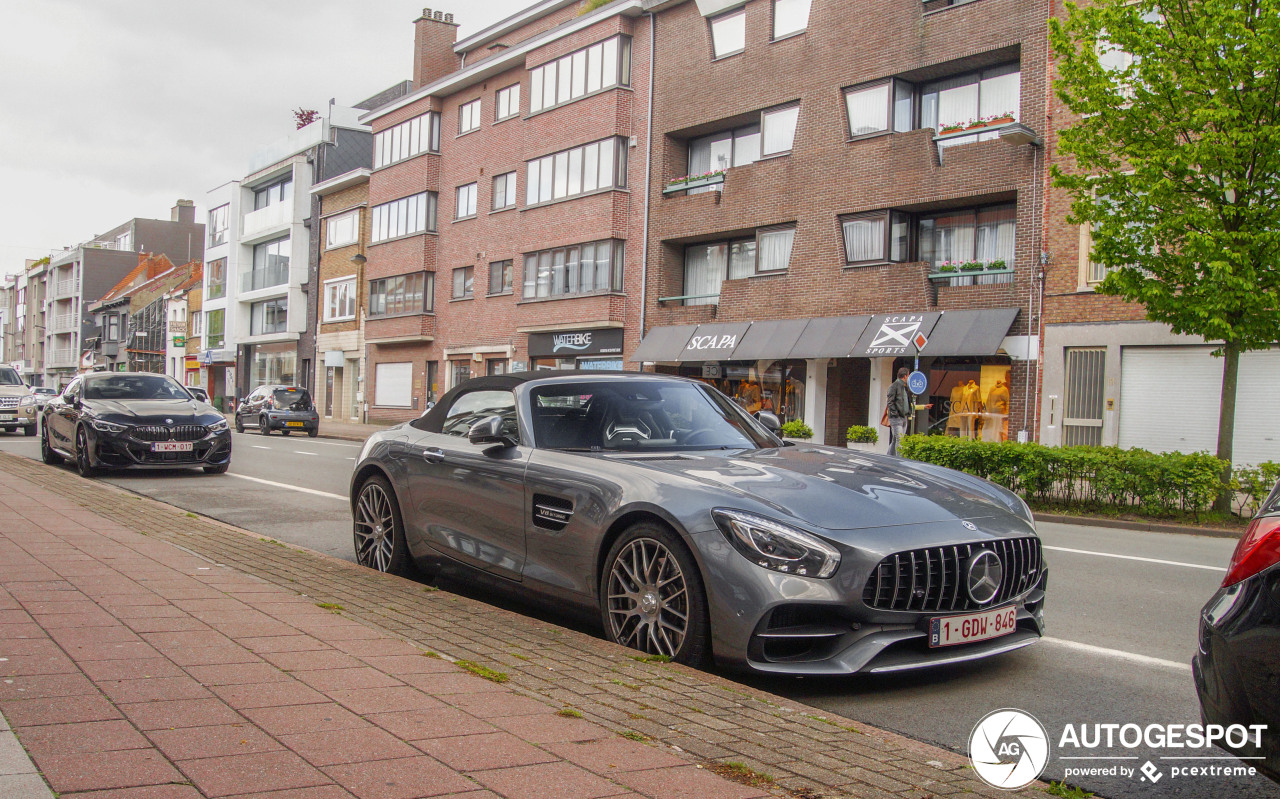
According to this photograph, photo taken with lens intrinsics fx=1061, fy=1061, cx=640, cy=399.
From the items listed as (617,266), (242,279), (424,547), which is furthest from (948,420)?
(242,279)

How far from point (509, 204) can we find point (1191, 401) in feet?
80.2

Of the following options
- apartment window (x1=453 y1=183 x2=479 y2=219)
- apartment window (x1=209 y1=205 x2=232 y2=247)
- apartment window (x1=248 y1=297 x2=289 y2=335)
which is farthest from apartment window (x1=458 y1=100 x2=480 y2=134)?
apartment window (x1=209 y1=205 x2=232 y2=247)

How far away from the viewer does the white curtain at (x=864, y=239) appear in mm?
24875

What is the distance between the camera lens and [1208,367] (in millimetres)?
20016

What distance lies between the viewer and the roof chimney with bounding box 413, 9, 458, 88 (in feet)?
146

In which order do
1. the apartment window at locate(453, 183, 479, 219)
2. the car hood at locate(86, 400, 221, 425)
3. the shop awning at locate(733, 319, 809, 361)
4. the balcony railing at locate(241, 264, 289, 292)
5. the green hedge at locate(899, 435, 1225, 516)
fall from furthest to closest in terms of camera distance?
the balcony railing at locate(241, 264, 289, 292) → the apartment window at locate(453, 183, 479, 219) → the shop awning at locate(733, 319, 809, 361) → the car hood at locate(86, 400, 221, 425) → the green hedge at locate(899, 435, 1225, 516)

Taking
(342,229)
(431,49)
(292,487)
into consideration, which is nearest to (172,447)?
(292,487)

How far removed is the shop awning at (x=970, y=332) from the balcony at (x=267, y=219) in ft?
138

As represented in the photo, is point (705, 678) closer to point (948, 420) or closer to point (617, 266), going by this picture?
point (948, 420)

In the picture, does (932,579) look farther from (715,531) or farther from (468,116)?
Answer: (468,116)

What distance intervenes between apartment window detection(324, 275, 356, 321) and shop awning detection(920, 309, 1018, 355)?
106 ft

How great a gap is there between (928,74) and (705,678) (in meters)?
22.8

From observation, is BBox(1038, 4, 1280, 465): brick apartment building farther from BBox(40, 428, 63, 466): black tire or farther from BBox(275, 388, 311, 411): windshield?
BBox(275, 388, 311, 411): windshield

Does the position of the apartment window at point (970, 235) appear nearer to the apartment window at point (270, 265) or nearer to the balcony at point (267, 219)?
the apartment window at point (270, 265)
